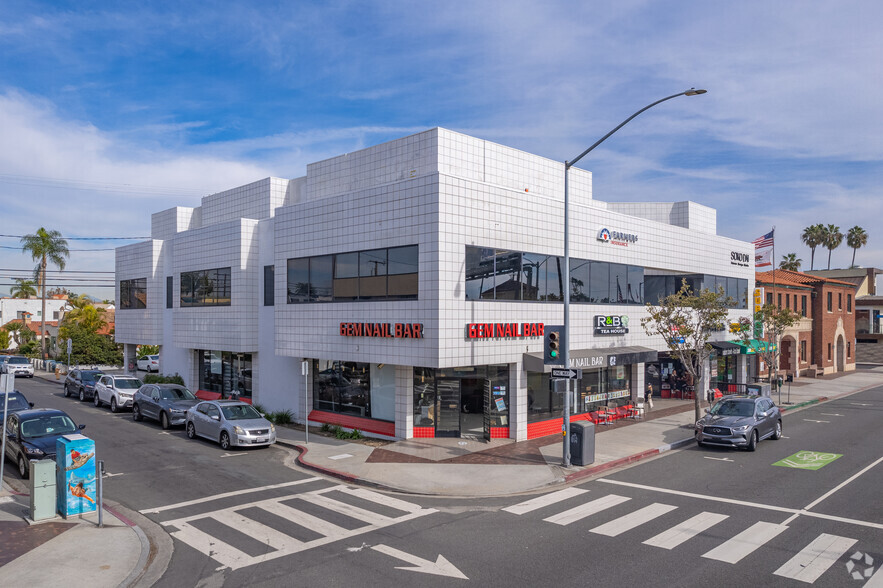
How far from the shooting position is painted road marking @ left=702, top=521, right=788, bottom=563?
33.7ft

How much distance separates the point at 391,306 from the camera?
20531 mm

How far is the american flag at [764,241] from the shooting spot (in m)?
33.0

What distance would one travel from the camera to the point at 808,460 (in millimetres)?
18219

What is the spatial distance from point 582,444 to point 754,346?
2274 centimetres

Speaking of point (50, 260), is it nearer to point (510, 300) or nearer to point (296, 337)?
point (296, 337)

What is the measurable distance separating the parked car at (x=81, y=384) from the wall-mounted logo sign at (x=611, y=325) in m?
26.5

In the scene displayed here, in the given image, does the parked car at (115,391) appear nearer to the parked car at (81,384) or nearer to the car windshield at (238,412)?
the parked car at (81,384)

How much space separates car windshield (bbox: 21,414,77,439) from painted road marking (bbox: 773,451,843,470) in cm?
2076

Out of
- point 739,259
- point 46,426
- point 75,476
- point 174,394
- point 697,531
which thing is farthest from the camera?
point 739,259

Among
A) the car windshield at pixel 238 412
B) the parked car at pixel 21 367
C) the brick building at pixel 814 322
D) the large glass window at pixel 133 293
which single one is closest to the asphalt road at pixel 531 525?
the car windshield at pixel 238 412

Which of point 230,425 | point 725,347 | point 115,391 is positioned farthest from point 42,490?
point 725,347

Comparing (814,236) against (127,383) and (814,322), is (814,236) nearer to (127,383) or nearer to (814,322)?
(814,322)

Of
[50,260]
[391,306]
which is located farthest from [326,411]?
[50,260]

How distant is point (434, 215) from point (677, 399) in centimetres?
2157
